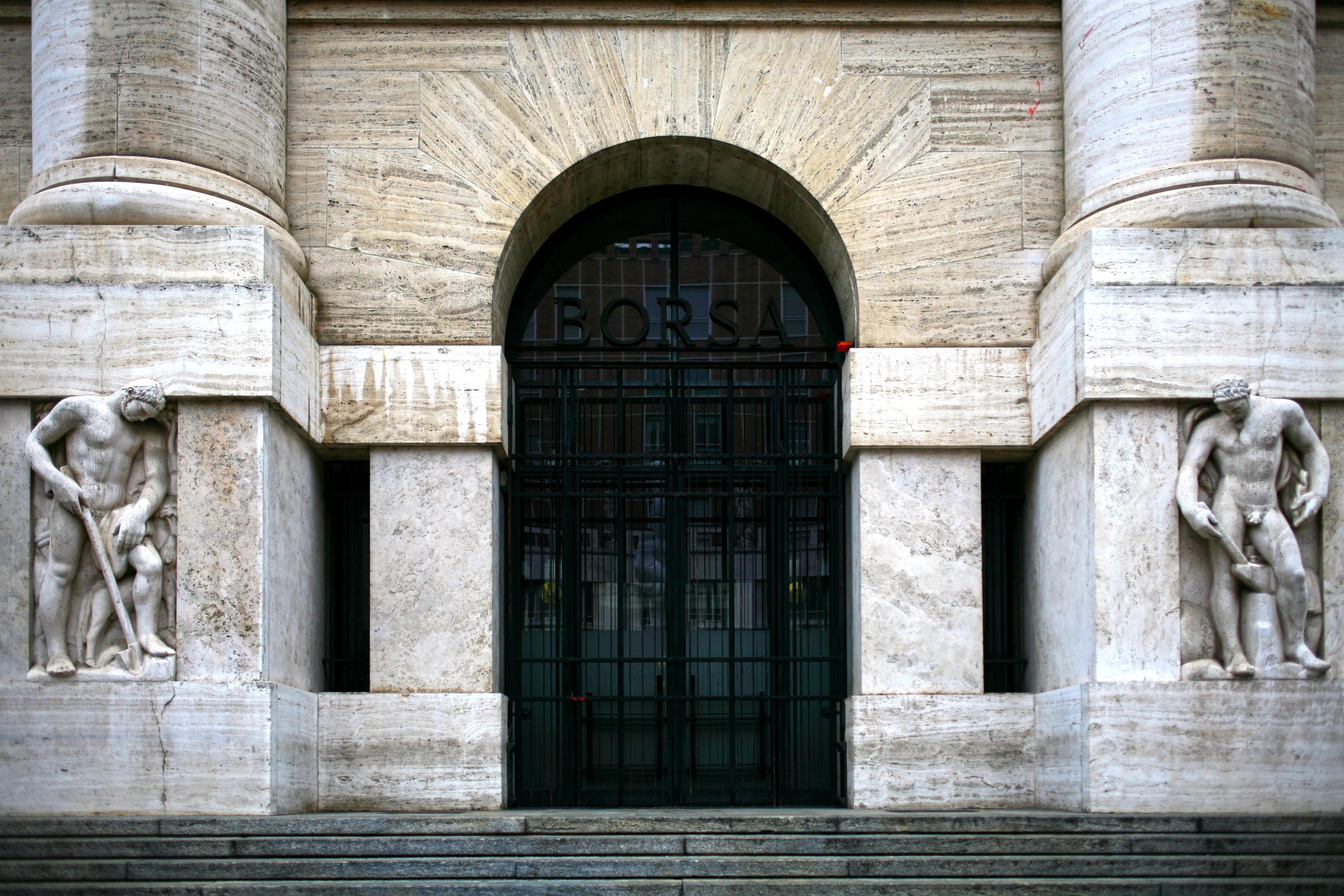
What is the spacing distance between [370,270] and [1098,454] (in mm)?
5737

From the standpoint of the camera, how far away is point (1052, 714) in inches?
367

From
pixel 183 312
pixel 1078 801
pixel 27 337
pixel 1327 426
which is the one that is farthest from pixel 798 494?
pixel 27 337

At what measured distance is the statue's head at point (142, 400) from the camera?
8594 mm

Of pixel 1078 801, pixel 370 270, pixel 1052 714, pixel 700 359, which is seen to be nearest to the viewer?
pixel 1078 801

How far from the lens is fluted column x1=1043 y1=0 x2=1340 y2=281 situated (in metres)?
9.26

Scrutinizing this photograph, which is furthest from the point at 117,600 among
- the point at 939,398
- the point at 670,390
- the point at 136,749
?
the point at 939,398

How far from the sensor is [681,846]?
779 centimetres

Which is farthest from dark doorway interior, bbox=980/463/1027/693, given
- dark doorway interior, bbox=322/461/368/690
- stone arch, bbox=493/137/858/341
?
dark doorway interior, bbox=322/461/368/690

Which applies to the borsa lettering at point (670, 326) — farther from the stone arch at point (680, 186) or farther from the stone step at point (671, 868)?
the stone step at point (671, 868)

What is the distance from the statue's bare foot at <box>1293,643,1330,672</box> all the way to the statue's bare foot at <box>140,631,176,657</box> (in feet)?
24.7

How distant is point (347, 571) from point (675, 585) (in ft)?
8.92

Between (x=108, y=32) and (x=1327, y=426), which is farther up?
(x=108, y=32)

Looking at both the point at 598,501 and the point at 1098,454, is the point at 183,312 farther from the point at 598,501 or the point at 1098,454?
the point at 1098,454

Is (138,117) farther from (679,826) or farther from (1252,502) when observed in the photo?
(1252,502)
